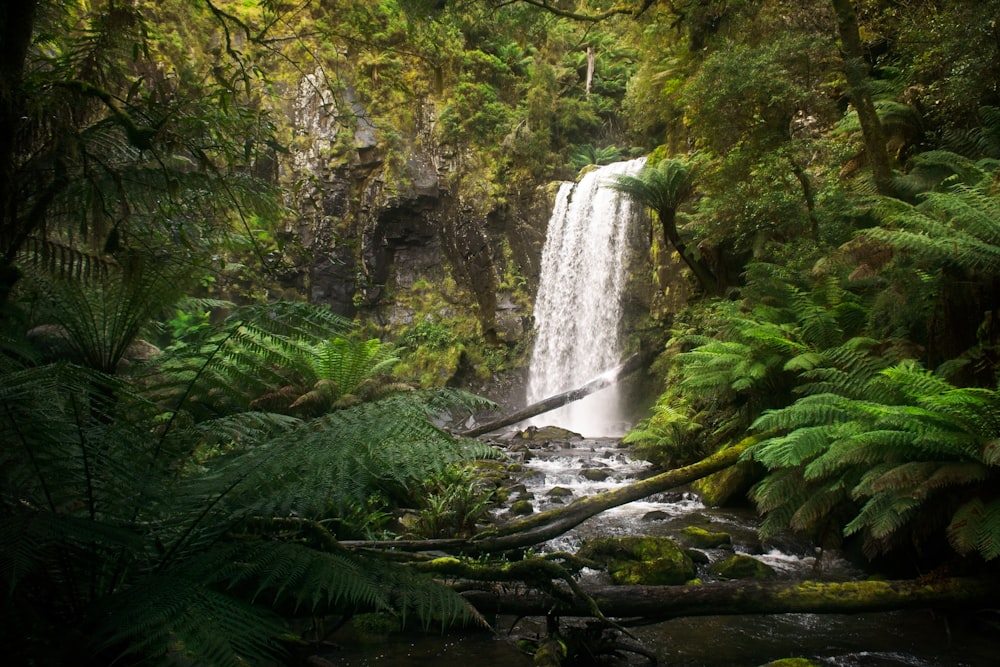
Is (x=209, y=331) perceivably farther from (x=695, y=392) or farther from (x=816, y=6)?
(x=816, y=6)

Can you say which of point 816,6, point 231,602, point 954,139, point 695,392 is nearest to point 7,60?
point 231,602

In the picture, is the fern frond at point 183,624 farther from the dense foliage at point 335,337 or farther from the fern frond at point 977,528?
the fern frond at point 977,528

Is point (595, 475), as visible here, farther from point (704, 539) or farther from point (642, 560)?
point (642, 560)

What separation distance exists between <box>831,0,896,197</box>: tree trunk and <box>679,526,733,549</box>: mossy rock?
133 inches

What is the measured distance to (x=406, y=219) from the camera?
57.9ft

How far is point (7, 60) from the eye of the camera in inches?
69.4

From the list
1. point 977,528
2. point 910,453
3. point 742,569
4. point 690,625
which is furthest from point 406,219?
point 977,528

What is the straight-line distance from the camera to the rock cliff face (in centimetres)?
1702

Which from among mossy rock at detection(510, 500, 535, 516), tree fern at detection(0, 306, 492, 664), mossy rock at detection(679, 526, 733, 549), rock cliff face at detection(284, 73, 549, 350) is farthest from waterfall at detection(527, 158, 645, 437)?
tree fern at detection(0, 306, 492, 664)

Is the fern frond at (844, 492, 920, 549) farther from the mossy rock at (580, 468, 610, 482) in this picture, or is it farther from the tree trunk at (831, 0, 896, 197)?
the mossy rock at (580, 468, 610, 482)

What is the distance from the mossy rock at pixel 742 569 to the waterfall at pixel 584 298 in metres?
8.76

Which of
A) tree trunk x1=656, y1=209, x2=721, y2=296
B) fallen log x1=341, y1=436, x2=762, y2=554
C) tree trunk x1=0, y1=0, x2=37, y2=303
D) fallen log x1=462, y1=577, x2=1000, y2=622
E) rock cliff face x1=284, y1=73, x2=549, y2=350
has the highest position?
rock cliff face x1=284, y1=73, x2=549, y2=350

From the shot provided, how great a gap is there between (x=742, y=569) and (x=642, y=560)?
2.22 ft

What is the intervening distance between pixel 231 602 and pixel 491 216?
16.5 m
